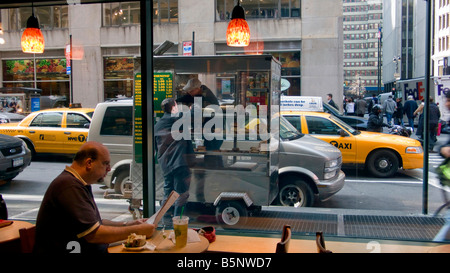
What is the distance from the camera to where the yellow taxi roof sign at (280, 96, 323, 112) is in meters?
6.64

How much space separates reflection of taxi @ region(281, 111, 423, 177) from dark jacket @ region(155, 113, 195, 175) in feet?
6.94

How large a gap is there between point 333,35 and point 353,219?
2788mm

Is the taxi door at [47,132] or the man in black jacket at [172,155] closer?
the man in black jacket at [172,155]

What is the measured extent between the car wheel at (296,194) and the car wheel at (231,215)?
0.84m

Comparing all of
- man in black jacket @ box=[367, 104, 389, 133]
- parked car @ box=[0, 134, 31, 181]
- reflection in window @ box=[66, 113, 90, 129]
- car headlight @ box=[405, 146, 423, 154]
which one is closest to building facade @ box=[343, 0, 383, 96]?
man in black jacket @ box=[367, 104, 389, 133]

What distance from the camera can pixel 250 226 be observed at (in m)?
6.14

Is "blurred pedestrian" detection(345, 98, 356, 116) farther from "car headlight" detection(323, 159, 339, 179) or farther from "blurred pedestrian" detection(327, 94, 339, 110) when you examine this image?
"car headlight" detection(323, 159, 339, 179)

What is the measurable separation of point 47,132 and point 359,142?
565 cm

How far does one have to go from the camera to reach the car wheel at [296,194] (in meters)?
6.59

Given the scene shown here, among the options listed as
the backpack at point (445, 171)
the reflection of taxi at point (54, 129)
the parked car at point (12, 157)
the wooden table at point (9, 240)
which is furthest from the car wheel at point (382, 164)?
the parked car at point (12, 157)

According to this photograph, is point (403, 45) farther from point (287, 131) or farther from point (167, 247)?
point (167, 247)

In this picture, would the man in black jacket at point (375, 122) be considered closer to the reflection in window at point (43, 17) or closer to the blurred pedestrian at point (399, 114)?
the blurred pedestrian at point (399, 114)

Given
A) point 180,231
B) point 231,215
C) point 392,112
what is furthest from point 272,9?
point 180,231

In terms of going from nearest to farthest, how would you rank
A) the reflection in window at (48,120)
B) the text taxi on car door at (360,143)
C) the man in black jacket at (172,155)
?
the man in black jacket at (172,155) < the reflection in window at (48,120) < the text taxi on car door at (360,143)
